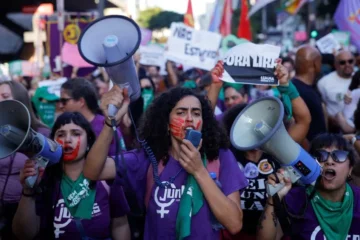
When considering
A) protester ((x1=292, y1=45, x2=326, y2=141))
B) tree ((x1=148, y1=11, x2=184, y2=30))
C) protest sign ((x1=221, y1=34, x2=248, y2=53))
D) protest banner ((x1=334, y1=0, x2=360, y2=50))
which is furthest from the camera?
tree ((x1=148, y1=11, x2=184, y2=30))

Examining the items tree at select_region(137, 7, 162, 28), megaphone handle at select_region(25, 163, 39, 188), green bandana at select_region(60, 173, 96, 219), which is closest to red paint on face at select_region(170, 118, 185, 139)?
green bandana at select_region(60, 173, 96, 219)

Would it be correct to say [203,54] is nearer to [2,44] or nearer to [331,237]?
[2,44]

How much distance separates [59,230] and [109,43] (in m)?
1.08

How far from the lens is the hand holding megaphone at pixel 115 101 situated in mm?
2961

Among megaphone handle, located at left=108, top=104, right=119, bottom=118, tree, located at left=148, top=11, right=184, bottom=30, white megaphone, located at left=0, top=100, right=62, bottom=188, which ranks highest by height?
megaphone handle, located at left=108, top=104, right=119, bottom=118

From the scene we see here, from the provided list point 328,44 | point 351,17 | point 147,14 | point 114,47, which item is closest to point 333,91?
point 351,17

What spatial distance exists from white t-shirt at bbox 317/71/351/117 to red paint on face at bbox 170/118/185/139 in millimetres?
3803

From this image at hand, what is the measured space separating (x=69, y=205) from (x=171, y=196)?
666mm

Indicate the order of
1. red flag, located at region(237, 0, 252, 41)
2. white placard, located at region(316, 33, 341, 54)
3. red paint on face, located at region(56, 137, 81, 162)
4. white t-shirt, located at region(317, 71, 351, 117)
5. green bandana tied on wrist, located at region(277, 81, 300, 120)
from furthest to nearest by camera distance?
red flag, located at region(237, 0, 252, 41) < white placard, located at region(316, 33, 341, 54) < white t-shirt, located at region(317, 71, 351, 117) < green bandana tied on wrist, located at region(277, 81, 300, 120) < red paint on face, located at region(56, 137, 81, 162)

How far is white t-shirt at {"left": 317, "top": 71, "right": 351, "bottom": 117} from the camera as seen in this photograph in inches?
266

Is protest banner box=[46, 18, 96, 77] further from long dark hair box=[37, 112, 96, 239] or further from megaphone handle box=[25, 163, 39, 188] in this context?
megaphone handle box=[25, 163, 39, 188]

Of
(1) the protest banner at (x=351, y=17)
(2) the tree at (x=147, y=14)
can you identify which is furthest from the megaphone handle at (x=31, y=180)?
(2) the tree at (x=147, y=14)

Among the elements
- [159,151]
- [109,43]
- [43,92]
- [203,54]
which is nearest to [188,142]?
[159,151]

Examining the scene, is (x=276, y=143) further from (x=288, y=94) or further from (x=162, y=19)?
(x=162, y=19)
